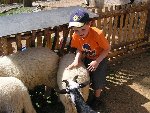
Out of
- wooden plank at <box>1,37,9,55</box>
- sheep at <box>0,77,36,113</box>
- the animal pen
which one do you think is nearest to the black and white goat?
sheep at <box>0,77,36,113</box>

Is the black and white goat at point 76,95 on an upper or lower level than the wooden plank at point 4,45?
lower

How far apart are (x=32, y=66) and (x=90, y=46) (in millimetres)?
1149

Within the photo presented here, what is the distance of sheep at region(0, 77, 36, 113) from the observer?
462 centimetres

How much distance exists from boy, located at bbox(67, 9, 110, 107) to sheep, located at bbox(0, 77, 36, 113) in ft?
3.33

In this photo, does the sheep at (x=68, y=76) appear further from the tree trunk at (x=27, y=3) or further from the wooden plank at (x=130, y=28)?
the tree trunk at (x=27, y=3)

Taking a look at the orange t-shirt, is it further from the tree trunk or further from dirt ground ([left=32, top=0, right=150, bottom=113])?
the tree trunk

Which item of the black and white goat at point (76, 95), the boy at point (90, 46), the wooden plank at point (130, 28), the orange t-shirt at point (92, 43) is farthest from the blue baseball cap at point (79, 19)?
the wooden plank at point (130, 28)

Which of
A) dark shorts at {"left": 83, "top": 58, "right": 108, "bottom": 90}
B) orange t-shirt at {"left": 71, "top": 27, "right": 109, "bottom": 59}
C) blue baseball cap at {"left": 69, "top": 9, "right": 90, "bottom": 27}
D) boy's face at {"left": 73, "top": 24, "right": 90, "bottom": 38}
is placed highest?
blue baseball cap at {"left": 69, "top": 9, "right": 90, "bottom": 27}

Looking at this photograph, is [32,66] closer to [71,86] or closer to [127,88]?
[71,86]

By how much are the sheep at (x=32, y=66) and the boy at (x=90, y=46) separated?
44 centimetres

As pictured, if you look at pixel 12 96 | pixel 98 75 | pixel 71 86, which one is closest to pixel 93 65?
pixel 98 75

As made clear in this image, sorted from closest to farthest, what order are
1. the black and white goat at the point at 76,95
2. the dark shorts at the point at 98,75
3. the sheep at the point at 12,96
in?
1. the black and white goat at the point at 76,95
2. the sheep at the point at 12,96
3. the dark shorts at the point at 98,75

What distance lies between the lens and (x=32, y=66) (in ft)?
17.5

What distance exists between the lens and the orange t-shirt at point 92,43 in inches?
211
